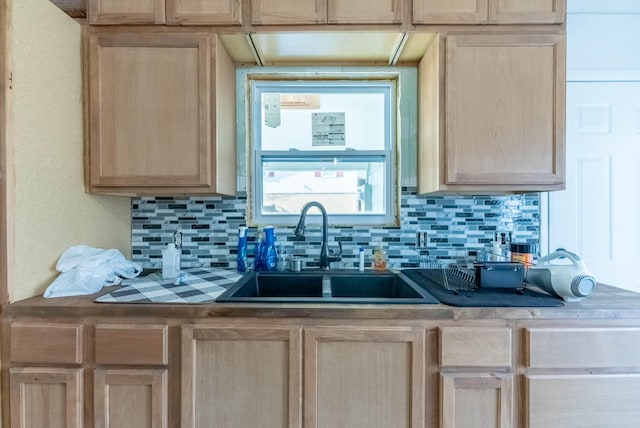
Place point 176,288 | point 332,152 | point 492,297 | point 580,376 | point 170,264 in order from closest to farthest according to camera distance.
Answer: 1. point 580,376
2. point 492,297
3. point 176,288
4. point 170,264
5. point 332,152

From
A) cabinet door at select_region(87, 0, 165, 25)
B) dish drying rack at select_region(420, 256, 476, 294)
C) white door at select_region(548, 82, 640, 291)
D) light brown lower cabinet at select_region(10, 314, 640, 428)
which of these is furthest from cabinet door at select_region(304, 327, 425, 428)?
cabinet door at select_region(87, 0, 165, 25)

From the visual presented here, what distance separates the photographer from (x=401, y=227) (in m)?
1.82

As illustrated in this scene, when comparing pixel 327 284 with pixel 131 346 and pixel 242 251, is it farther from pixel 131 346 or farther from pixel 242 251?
pixel 131 346

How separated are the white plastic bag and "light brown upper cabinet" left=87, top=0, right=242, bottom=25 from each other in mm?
1035

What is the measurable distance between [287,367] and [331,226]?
0.86m

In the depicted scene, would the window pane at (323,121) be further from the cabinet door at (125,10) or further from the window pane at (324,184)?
the cabinet door at (125,10)

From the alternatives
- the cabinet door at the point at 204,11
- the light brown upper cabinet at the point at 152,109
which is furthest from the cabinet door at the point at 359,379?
the cabinet door at the point at 204,11

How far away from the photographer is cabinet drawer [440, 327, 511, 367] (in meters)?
1.12

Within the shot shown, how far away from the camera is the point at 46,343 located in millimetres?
1141

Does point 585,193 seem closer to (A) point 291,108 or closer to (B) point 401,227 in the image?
(B) point 401,227

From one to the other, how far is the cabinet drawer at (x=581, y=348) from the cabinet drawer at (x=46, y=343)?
5.29 feet

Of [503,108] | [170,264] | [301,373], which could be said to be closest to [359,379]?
[301,373]

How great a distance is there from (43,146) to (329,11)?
4.34ft

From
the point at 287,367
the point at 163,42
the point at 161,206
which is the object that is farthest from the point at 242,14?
the point at 287,367
